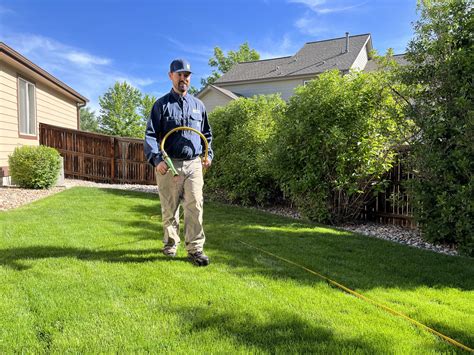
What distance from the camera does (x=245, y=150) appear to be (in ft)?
30.0

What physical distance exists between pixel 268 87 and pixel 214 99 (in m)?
3.42

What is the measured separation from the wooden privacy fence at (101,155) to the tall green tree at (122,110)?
1064 inches

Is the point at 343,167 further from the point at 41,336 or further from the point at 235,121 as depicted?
the point at 41,336

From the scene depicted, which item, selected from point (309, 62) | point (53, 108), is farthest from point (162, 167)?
point (309, 62)

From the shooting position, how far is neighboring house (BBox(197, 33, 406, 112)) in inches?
891

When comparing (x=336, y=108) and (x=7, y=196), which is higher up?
(x=336, y=108)

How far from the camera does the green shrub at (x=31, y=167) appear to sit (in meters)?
9.05

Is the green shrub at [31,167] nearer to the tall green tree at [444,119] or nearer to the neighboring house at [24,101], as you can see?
the neighboring house at [24,101]

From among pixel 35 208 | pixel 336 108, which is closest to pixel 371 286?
pixel 336 108

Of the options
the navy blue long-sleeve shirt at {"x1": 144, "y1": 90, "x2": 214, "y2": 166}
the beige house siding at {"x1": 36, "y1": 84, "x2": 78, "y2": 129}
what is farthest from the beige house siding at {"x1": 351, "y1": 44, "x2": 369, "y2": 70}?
the navy blue long-sleeve shirt at {"x1": 144, "y1": 90, "x2": 214, "y2": 166}

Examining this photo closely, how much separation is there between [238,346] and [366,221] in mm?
5671

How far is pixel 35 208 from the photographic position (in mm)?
6805

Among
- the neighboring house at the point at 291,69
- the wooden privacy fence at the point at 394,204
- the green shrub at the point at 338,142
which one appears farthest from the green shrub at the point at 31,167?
the neighboring house at the point at 291,69

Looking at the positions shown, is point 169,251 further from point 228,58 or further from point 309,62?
point 228,58
